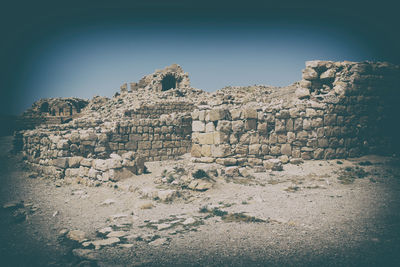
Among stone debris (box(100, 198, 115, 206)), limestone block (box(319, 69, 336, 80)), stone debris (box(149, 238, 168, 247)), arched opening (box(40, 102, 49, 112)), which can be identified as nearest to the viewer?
stone debris (box(149, 238, 168, 247))

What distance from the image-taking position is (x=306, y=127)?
8.70 metres

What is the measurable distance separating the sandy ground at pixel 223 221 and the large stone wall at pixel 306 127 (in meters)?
0.88

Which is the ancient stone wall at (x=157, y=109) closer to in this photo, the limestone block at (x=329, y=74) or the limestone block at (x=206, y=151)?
the limestone block at (x=206, y=151)

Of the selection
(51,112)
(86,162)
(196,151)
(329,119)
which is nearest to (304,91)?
(329,119)

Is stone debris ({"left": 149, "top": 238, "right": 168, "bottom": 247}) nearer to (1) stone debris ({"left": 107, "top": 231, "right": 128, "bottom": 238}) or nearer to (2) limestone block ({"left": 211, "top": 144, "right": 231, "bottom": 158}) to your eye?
(1) stone debris ({"left": 107, "top": 231, "right": 128, "bottom": 238})

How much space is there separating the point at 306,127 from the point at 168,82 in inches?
796

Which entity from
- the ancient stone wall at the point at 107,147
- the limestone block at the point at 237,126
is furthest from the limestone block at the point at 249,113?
the ancient stone wall at the point at 107,147

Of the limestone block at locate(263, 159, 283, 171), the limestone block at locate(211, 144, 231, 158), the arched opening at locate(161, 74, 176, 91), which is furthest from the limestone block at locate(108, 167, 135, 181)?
the arched opening at locate(161, 74, 176, 91)

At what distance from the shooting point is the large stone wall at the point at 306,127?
341 inches

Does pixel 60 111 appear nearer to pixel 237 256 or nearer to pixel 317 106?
pixel 317 106

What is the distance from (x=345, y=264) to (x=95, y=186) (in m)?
7.02

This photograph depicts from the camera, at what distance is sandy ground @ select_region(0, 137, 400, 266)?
11.2 feet

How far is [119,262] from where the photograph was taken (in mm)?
3436

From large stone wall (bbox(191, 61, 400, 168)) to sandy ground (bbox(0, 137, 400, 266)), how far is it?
2.89ft
